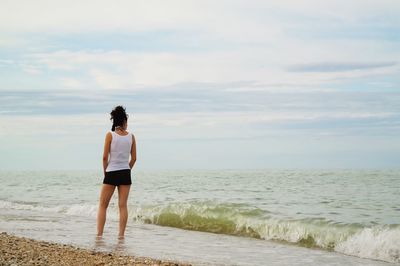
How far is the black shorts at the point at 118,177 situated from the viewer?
8859 mm

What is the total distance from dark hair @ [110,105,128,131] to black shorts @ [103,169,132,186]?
79 cm

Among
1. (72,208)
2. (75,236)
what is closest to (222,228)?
(75,236)

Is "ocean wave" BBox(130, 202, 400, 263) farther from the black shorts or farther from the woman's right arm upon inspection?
the woman's right arm

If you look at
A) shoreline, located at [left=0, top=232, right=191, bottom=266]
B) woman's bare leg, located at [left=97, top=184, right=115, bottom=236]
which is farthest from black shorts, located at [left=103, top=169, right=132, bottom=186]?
shoreline, located at [left=0, top=232, right=191, bottom=266]

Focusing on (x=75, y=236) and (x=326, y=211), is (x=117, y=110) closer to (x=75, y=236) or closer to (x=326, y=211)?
(x=75, y=236)

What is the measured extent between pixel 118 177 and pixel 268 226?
4.43m

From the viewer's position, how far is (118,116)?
883 cm

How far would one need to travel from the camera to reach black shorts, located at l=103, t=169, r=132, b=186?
349 inches

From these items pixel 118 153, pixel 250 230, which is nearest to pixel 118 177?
pixel 118 153

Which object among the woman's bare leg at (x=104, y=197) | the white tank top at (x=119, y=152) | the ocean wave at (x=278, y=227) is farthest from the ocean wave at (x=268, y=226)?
the white tank top at (x=119, y=152)

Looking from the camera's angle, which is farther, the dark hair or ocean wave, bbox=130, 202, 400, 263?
ocean wave, bbox=130, 202, 400, 263

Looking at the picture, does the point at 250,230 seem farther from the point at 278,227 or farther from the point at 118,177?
the point at 118,177

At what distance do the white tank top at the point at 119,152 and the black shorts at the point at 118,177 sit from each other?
2.7 inches

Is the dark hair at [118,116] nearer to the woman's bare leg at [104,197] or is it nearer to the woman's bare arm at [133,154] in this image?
the woman's bare arm at [133,154]
